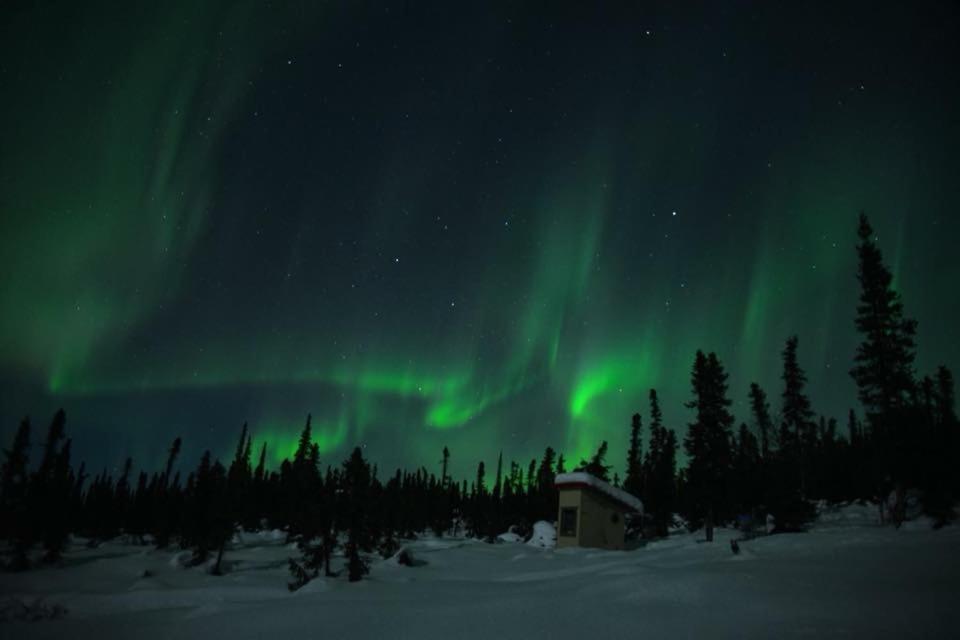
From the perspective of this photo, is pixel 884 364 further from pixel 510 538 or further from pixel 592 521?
pixel 510 538

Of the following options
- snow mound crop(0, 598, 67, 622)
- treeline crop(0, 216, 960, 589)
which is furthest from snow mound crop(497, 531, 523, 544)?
snow mound crop(0, 598, 67, 622)

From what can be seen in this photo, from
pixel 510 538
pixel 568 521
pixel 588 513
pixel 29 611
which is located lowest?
pixel 510 538

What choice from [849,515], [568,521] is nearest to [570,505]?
[568,521]

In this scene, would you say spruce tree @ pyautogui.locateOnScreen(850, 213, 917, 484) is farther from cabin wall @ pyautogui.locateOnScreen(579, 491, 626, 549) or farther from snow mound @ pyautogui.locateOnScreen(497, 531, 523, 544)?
snow mound @ pyautogui.locateOnScreen(497, 531, 523, 544)

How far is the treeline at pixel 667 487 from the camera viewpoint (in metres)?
24.3

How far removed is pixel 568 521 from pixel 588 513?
1.26m

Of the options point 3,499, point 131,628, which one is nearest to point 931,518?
point 131,628

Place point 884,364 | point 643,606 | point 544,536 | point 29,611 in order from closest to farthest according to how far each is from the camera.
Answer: point 643,606
point 29,611
point 884,364
point 544,536

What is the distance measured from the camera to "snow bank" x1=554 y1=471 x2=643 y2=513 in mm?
28703

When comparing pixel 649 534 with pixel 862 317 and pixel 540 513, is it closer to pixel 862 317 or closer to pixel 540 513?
pixel 540 513

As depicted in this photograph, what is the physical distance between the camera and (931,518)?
23516mm

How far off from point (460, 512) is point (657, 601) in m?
69.2

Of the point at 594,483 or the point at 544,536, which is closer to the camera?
the point at 594,483

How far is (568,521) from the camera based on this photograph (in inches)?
1147
